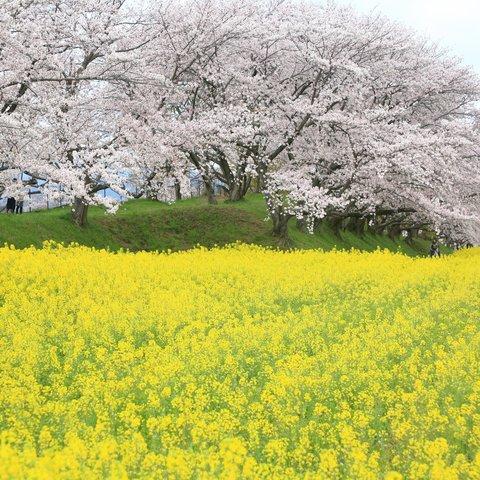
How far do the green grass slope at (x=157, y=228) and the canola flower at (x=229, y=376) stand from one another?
799 cm

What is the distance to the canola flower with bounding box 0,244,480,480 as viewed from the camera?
681 cm

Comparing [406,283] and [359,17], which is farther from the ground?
[359,17]

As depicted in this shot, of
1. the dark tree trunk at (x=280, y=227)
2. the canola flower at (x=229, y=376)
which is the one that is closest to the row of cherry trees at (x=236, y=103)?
the dark tree trunk at (x=280, y=227)

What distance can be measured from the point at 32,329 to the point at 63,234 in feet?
50.1

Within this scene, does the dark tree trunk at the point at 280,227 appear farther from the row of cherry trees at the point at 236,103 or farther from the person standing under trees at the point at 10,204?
the person standing under trees at the point at 10,204

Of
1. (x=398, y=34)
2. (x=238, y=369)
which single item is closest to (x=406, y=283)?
(x=238, y=369)

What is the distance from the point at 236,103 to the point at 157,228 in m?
7.11

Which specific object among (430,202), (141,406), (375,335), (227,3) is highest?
(227,3)

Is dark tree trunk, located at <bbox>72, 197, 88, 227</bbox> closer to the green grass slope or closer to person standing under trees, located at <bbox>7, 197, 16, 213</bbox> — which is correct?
the green grass slope

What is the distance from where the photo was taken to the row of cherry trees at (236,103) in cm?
2338

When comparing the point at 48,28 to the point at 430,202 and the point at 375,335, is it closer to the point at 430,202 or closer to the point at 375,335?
the point at 375,335

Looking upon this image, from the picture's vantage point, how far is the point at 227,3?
97.4 ft

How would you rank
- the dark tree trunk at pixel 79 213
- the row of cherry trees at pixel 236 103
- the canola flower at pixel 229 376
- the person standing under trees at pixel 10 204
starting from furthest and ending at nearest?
the person standing under trees at pixel 10 204, the dark tree trunk at pixel 79 213, the row of cherry trees at pixel 236 103, the canola flower at pixel 229 376

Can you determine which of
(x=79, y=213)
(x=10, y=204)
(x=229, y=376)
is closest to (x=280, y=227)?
(x=79, y=213)
